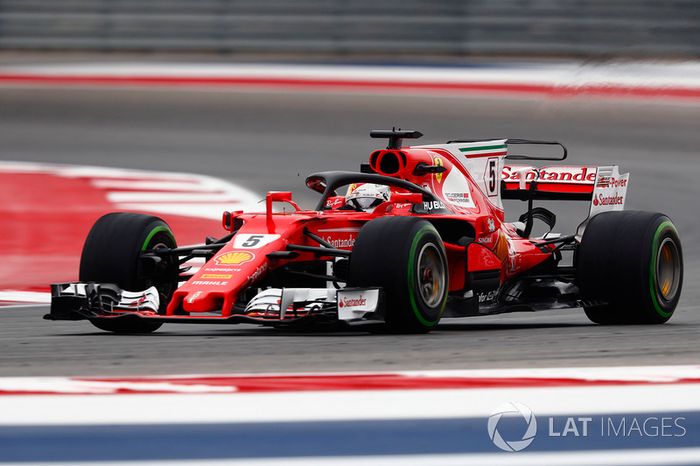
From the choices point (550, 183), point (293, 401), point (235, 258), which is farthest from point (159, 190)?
point (293, 401)

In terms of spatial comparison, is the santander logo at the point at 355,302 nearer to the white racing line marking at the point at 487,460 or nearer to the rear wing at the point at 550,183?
the white racing line marking at the point at 487,460

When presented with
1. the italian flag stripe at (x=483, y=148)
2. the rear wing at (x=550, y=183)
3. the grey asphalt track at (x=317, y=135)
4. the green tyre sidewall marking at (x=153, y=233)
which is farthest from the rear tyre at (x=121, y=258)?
the rear wing at (x=550, y=183)

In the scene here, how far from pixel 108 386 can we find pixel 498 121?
44.1ft

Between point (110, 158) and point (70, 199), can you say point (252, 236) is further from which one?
point (110, 158)

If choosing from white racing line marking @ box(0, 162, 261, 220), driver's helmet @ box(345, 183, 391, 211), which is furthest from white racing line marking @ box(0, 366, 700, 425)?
white racing line marking @ box(0, 162, 261, 220)

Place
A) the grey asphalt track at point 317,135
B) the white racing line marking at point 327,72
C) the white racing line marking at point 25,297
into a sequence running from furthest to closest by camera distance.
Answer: the white racing line marking at point 327,72 → the grey asphalt track at point 317,135 → the white racing line marking at point 25,297

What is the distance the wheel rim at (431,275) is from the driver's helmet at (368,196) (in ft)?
2.61

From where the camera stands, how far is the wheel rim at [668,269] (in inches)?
351

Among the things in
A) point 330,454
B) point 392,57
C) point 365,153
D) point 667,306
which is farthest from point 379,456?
point 392,57

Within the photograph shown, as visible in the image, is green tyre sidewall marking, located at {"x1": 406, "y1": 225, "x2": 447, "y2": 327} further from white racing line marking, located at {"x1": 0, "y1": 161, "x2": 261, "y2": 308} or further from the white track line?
white racing line marking, located at {"x1": 0, "y1": 161, "x2": 261, "y2": 308}

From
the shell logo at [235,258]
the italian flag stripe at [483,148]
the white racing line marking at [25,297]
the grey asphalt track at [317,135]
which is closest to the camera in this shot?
the shell logo at [235,258]

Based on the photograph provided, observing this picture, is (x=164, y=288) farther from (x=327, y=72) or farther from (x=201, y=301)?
(x=327, y=72)

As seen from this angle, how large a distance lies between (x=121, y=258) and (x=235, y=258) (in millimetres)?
815

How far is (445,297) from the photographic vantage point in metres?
7.77
